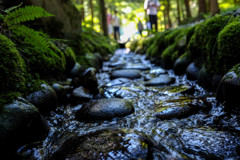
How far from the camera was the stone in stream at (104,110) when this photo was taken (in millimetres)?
2357

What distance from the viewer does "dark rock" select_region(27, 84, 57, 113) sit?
2260 millimetres

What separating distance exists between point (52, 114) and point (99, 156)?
1.34 metres

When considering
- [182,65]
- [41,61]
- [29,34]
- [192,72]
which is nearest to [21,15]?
[29,34]

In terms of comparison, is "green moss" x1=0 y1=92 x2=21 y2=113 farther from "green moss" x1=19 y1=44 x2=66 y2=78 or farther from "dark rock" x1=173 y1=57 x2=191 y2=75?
"dark rock" x1=173 y1=57 x2=191 y2=75

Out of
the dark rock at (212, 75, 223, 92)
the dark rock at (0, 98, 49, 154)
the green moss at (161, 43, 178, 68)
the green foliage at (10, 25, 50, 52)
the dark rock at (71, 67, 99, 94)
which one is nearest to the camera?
the dark rock at (0, 98, 49, 154)

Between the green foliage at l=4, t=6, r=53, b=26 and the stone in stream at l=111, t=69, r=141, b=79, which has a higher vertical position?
the green foliage at l=4, t=6, r=53, b=26

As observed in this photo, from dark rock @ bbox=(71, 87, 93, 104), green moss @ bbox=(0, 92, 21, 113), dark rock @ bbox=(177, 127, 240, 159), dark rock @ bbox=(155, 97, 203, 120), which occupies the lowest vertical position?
dark rock @ bbox=(177, 127, 240, 159)

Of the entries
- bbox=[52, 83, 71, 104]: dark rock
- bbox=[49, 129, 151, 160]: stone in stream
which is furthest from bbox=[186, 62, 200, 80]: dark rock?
bbox=[52, 83, 71, 104]: dark rock

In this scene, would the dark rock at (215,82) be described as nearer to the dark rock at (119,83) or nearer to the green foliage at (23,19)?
the dark rock at (119,83)

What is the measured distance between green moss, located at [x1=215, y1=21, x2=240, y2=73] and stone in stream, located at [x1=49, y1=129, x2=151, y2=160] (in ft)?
5.85

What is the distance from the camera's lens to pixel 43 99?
7.79 ft

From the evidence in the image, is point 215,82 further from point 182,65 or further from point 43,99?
point 43,99

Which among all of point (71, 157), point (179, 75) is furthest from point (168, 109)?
point (179, 75)

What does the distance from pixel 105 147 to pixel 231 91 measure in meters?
1.59
